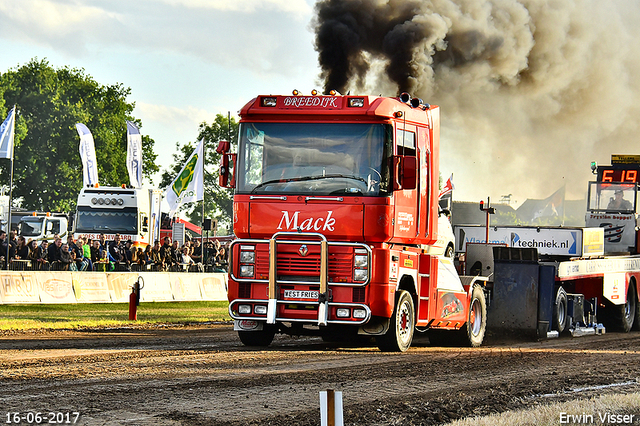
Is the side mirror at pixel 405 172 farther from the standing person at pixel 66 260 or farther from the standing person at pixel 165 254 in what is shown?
Answer: the standing person at pixel 165 254

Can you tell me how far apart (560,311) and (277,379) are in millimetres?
9688

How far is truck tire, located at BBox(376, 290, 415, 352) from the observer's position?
13.4m

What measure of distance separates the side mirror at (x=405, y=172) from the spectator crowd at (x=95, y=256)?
1557 centimetres

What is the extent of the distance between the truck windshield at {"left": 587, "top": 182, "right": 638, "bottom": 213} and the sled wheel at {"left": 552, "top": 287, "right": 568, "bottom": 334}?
255 inches

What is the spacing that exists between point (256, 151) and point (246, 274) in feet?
5.99

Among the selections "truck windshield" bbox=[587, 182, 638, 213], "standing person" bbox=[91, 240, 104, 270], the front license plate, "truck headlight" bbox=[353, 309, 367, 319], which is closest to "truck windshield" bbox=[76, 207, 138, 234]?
"standing person" bbox=[91, 240, 104, 270]

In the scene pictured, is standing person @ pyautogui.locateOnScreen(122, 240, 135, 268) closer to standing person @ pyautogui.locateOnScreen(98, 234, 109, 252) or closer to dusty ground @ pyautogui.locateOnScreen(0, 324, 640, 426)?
standing person @ pyautogui.locateOnScreen(98, 234, 109, 252)

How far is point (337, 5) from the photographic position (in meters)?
20.4

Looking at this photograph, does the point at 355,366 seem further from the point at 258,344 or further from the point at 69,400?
the point at 69,400

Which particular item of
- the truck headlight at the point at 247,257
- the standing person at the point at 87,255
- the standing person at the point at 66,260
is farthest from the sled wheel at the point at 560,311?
the standing person at the point at 87,255

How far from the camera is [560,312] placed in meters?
18.1

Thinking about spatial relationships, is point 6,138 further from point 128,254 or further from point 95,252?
point 128,254

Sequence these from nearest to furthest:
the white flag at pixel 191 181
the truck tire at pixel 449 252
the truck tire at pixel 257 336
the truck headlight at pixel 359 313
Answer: the truck headlight at pixel 359 313 < the truck tire at pixel 257 336 < the truck tire at pixel 449 252 < the white flag at pixel 191 181

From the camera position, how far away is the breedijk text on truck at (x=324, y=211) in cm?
1273
